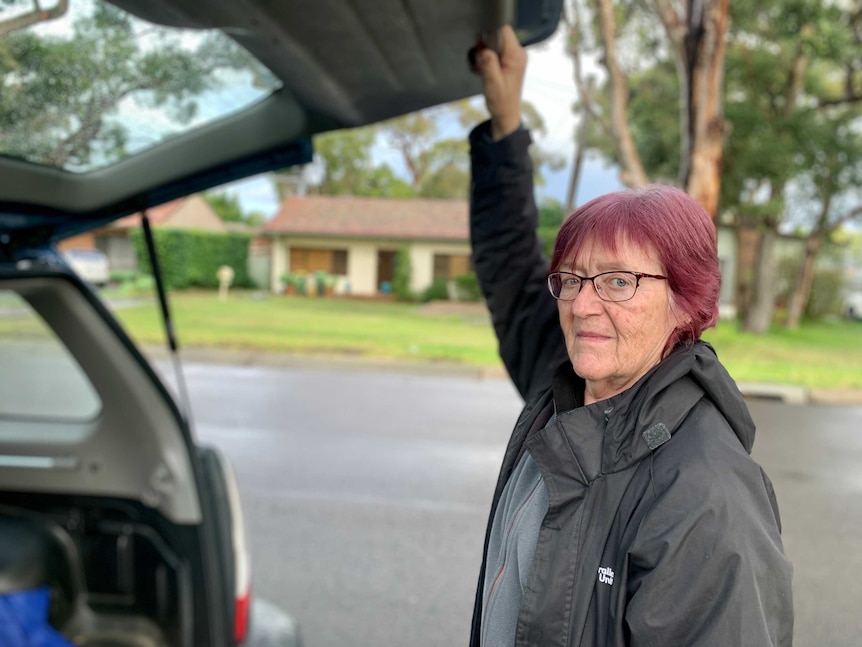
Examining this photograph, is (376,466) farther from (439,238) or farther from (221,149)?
(439,238)

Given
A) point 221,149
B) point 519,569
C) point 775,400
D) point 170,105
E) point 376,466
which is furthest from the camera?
point 775,400

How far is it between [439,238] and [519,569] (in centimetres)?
2651

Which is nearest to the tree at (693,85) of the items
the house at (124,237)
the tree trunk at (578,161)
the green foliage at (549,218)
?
the tree trunk at (578,161)

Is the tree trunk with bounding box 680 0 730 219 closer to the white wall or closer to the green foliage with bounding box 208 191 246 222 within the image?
the white wall

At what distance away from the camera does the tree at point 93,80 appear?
141 cm

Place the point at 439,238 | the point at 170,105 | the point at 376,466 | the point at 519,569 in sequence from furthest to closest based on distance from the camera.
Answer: the point at 439,238, the point at 376,466, the point at 170,105, the point at 519,569

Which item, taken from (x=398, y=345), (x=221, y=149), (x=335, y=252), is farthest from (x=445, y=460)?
(x=335, y=252)

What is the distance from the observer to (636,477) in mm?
1003

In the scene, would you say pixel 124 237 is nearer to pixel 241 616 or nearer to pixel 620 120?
pixel 620 120

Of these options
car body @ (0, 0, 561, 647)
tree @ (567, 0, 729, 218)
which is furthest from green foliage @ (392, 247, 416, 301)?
car body @ (0, 0, 561, 647)

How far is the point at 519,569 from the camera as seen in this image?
42.6 inches

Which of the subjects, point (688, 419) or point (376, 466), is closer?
point (688, 419)

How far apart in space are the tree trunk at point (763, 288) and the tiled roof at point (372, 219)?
1065cm

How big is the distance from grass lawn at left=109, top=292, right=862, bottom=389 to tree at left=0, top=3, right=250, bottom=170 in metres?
10.4
